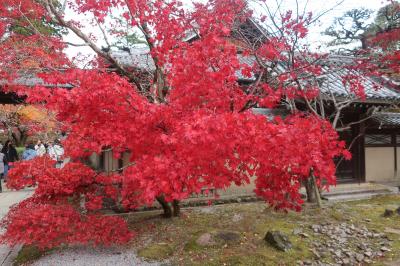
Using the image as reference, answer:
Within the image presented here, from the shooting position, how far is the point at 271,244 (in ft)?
22.2

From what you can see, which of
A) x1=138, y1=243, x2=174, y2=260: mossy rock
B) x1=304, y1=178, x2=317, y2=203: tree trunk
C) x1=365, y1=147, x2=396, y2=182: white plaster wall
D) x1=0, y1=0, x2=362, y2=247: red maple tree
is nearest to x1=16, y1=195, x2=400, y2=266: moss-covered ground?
x1=138, y1=243, x2=174, y2=260: mossy rock

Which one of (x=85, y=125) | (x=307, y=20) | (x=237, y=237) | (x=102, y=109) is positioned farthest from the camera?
(x=307, y=20)

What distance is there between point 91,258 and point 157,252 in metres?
1.24

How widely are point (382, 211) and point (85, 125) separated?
26.9 ft

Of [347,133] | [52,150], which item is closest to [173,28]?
[347,133]

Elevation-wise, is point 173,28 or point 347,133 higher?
point 173,28

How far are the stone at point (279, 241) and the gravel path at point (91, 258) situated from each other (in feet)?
7.11

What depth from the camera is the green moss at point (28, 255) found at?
22.0 feet

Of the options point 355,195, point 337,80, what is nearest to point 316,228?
point 355,195

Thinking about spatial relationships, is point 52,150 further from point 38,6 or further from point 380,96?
point 380,96

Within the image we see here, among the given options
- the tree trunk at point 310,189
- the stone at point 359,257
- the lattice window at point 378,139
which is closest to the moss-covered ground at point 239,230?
the stone at point 359,257

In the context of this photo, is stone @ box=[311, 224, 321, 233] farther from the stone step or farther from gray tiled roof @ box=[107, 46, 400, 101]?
gray tiled roof @ box=[107, 46, 400, 101]

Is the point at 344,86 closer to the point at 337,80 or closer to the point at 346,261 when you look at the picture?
the point at 337,80

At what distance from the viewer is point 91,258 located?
664 centimetres
